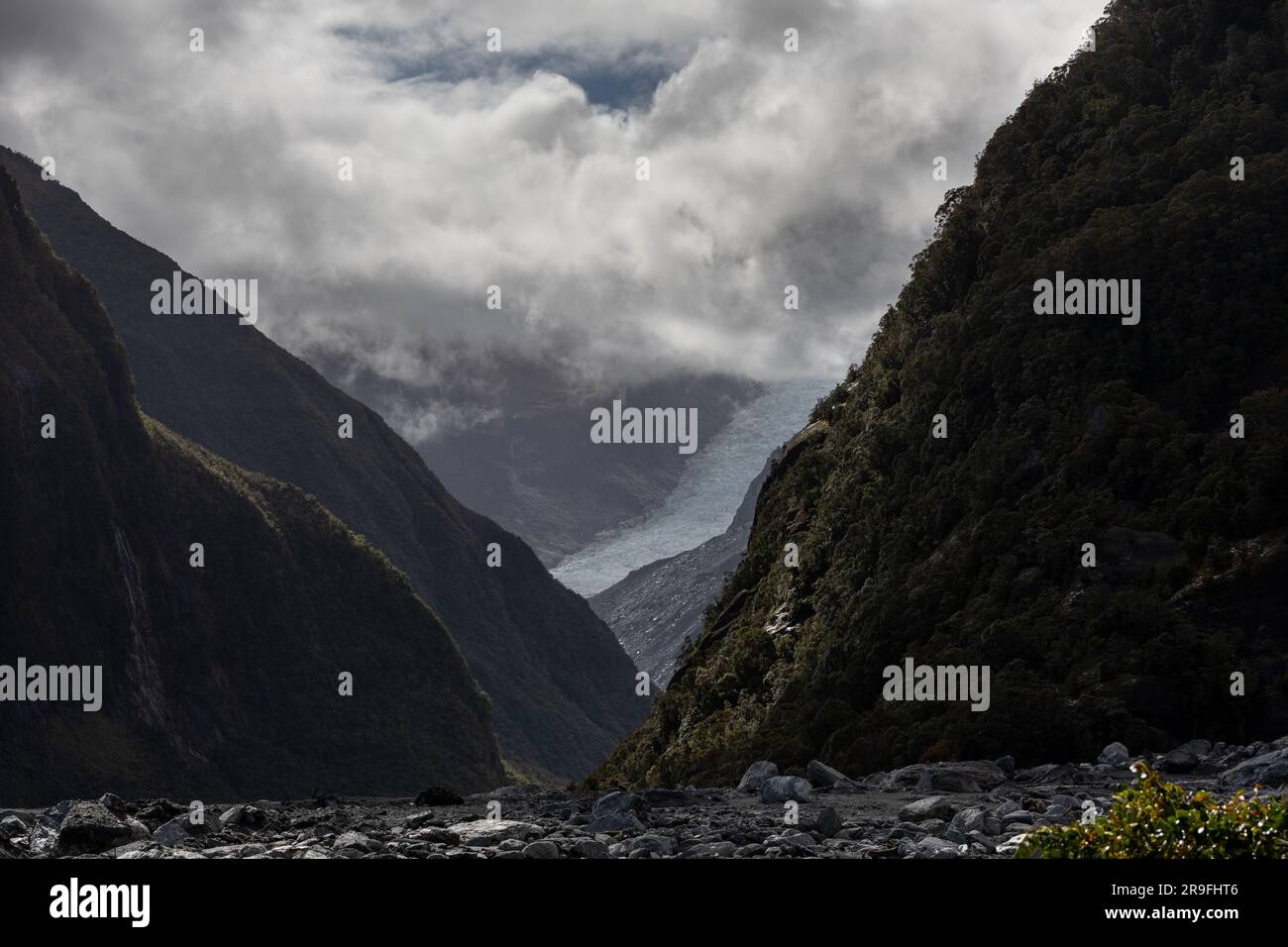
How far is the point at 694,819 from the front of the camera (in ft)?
89.8

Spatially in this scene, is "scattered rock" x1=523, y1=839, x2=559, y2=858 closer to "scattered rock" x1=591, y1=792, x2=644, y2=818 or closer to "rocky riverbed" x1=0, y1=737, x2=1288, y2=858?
"rocky riverbed" x1=0, y1=737, x2=1288, y2=858

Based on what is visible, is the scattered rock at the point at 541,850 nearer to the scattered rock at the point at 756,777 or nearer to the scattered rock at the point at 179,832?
the scattered rock at the point at 179,832

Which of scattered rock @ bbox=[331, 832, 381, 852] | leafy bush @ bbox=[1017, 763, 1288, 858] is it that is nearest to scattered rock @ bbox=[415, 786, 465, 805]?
scattered rock @ bbox=[331, 832, 381, 852]

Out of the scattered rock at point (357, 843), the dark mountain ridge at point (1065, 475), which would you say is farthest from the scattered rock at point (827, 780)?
the scattered rock at point (357, 843)

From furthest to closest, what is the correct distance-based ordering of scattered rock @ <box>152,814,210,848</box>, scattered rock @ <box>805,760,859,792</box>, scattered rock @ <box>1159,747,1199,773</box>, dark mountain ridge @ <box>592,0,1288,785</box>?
dark mountain ridge @ <box>592,0,1288,785</box>
scattered rock @ <box>805,760,859,792</box>
scattered rock @ <box>1159,747,1199,773</box>
scattered rock @ <box>152,814,210,848</box>

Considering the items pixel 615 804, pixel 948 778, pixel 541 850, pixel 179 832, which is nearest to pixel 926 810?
pixel 615 804

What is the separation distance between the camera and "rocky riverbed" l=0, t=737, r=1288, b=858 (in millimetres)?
22531

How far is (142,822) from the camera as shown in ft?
95.7

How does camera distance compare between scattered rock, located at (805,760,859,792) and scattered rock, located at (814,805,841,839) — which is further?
scattered rock, located at (805,760,859,792)

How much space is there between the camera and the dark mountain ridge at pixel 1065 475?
42.7 m

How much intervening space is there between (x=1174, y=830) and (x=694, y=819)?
45.7ft

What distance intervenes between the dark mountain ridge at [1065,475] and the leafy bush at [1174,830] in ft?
82.6

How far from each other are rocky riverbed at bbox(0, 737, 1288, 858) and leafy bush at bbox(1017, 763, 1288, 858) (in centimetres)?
559
